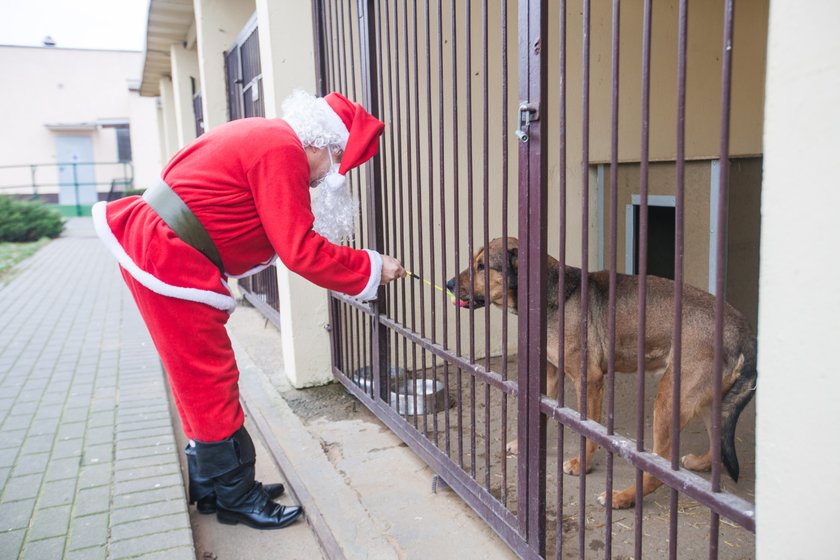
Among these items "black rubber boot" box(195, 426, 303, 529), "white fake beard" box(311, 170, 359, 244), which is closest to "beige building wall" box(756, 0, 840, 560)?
"white fake beard" box(311, 170, 359, 244)

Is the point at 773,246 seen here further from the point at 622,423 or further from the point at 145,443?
the point at 145,443

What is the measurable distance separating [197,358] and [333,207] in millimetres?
973

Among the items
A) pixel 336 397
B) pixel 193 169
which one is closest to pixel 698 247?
pixel 336 397

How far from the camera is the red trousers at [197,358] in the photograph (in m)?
2.92

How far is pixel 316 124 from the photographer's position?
2.98 meters

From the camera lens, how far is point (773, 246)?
53.5 inches

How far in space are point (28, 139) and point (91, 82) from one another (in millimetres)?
4321

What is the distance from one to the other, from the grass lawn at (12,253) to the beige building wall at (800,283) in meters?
12.7

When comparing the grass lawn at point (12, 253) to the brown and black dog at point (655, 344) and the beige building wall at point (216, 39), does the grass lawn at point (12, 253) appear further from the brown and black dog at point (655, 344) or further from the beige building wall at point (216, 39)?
the brown and black dog at point (655, 344)

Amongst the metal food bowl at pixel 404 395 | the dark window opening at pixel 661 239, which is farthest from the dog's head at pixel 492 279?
the dark window opening at pixel 661 239

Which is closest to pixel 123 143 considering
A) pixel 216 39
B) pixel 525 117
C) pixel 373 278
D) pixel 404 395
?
pixel 216 39

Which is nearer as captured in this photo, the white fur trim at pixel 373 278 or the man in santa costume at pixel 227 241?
the man in santa costume at pixel 227 241

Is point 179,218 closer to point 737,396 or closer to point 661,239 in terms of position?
point 737,396

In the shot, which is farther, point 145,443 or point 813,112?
point 145,443
